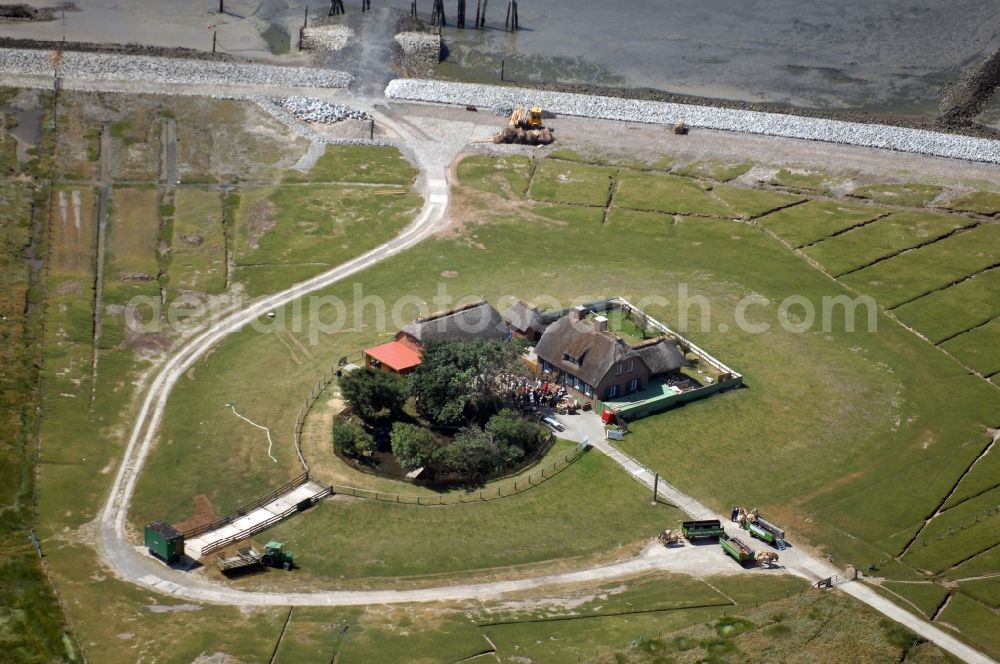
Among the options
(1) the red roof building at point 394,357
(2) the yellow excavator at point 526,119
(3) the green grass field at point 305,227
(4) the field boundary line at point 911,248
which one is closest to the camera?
(1) the red roof building at point 394,357

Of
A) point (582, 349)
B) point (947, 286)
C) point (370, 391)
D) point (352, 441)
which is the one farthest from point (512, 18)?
point (352, 441)

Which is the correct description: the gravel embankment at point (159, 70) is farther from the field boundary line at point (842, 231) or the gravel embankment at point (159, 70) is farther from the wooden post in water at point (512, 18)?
the field boundary line at point (842, 231)

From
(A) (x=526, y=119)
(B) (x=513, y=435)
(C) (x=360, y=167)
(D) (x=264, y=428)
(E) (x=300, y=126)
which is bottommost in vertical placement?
(D) (x=264, y=428)

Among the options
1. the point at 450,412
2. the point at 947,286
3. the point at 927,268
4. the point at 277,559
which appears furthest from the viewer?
the point at 927,268

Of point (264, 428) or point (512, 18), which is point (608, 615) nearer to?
point (264, 428)

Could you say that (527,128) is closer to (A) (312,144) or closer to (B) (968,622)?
(A) (312,144)

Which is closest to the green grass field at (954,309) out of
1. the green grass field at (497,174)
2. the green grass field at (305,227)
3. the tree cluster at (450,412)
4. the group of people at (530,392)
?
the group of people at (530,392)

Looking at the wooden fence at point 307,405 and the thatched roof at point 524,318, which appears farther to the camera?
the thatched roof at point 524,318

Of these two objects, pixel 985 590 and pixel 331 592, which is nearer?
pixel 985 590
